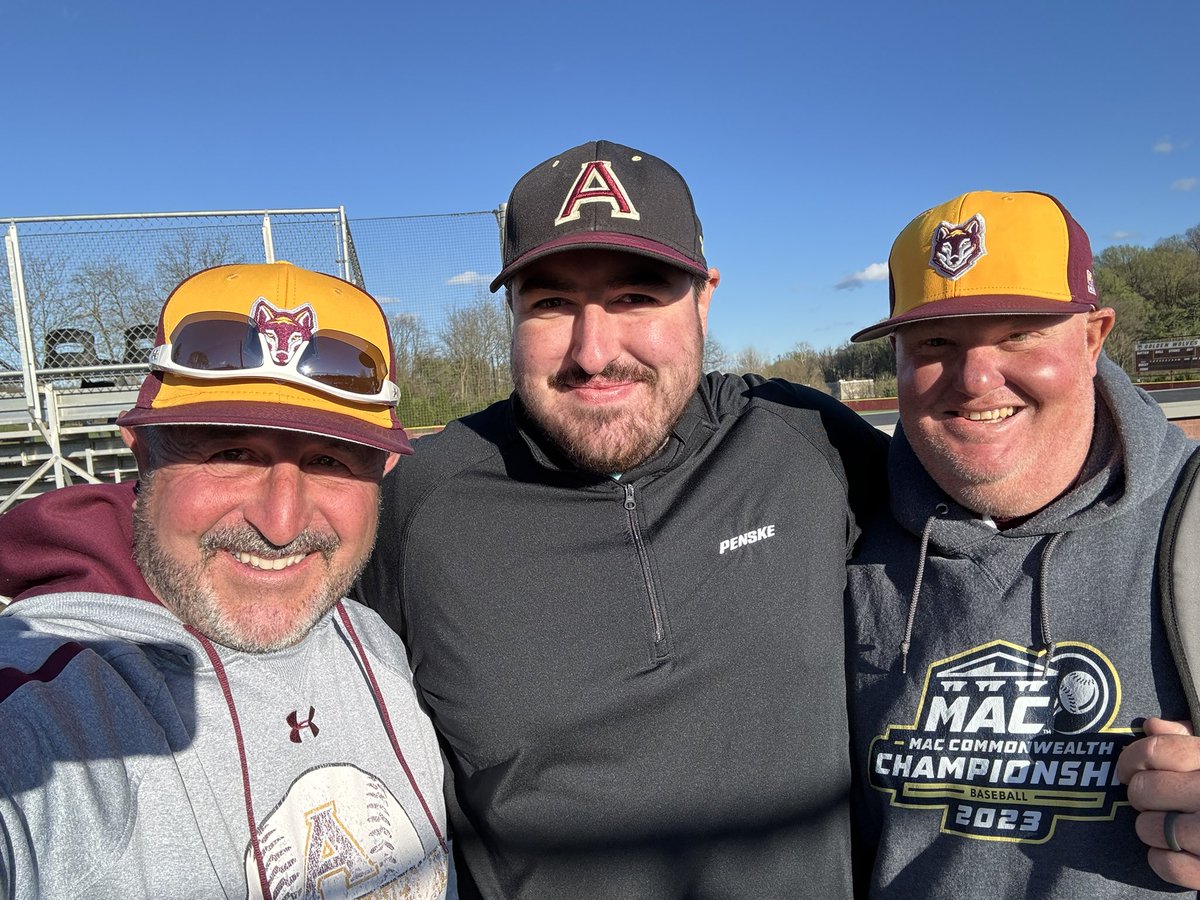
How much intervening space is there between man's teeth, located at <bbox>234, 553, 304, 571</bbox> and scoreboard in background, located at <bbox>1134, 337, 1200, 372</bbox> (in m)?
40.2

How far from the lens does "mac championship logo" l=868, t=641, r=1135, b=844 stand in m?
1.91

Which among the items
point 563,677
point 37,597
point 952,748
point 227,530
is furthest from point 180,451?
point 952,748

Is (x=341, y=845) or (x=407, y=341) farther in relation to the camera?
(x=407, y=341)

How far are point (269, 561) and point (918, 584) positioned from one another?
1699 millimetres

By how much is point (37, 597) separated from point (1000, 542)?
2.30 m

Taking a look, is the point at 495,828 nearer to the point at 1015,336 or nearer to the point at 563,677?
the point at 563,677

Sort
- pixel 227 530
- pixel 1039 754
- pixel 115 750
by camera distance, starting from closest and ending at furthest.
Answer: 1. pixel 115 750
2. pixel 227 530
3. pixel 1039 754

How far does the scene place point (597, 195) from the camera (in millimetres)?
2287

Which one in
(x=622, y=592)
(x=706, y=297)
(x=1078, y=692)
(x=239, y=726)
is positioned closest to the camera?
(x=239, y=726)

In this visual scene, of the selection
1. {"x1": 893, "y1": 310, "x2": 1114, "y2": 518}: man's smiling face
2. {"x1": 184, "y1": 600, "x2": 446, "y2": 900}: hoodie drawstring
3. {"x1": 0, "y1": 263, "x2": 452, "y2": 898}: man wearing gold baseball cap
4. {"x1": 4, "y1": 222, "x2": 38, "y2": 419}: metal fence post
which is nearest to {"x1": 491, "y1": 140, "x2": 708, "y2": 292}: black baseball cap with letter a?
{"x1": 0, "y1": 263, "x2": 452, "y2": 898}: man wearing gold baseball cap

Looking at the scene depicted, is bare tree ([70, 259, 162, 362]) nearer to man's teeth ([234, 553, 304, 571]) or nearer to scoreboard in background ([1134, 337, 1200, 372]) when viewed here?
man's teeth ([234, 553, 304, 571])

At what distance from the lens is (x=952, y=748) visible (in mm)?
2045

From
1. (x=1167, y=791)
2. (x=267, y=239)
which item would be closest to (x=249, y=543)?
(x=1167, y=791)

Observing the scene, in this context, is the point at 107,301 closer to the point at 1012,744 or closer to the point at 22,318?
the point at 22,318
